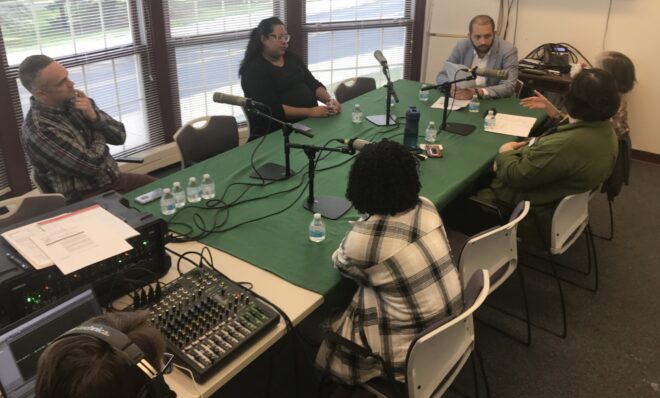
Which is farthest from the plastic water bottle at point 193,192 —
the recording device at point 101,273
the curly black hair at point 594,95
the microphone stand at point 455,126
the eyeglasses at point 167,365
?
the curly black hair at point 594,95

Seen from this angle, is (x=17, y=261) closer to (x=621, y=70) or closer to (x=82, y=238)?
(x=82, y=238)

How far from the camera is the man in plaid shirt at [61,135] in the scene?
2465mm

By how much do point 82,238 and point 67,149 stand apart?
113 cm

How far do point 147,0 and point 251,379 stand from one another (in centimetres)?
278

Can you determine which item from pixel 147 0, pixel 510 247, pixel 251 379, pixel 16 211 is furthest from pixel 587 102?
pixel 147 0

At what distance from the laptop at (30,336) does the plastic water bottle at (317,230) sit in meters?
0.84

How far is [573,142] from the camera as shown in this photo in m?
2.31

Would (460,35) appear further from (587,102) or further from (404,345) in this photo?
(404,345)

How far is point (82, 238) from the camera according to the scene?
1.56 meters

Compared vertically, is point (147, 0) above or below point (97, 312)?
above

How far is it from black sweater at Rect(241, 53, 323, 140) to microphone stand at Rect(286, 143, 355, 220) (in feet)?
3.40

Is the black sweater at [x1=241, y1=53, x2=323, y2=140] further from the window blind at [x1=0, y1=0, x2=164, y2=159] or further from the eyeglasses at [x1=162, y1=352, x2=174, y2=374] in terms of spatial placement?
the eyeglasses at [x1=162, y1=352, x2=174, y2=374]

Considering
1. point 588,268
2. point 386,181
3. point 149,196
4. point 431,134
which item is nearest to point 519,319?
point 588,268

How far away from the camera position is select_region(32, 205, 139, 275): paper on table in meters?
1.47
